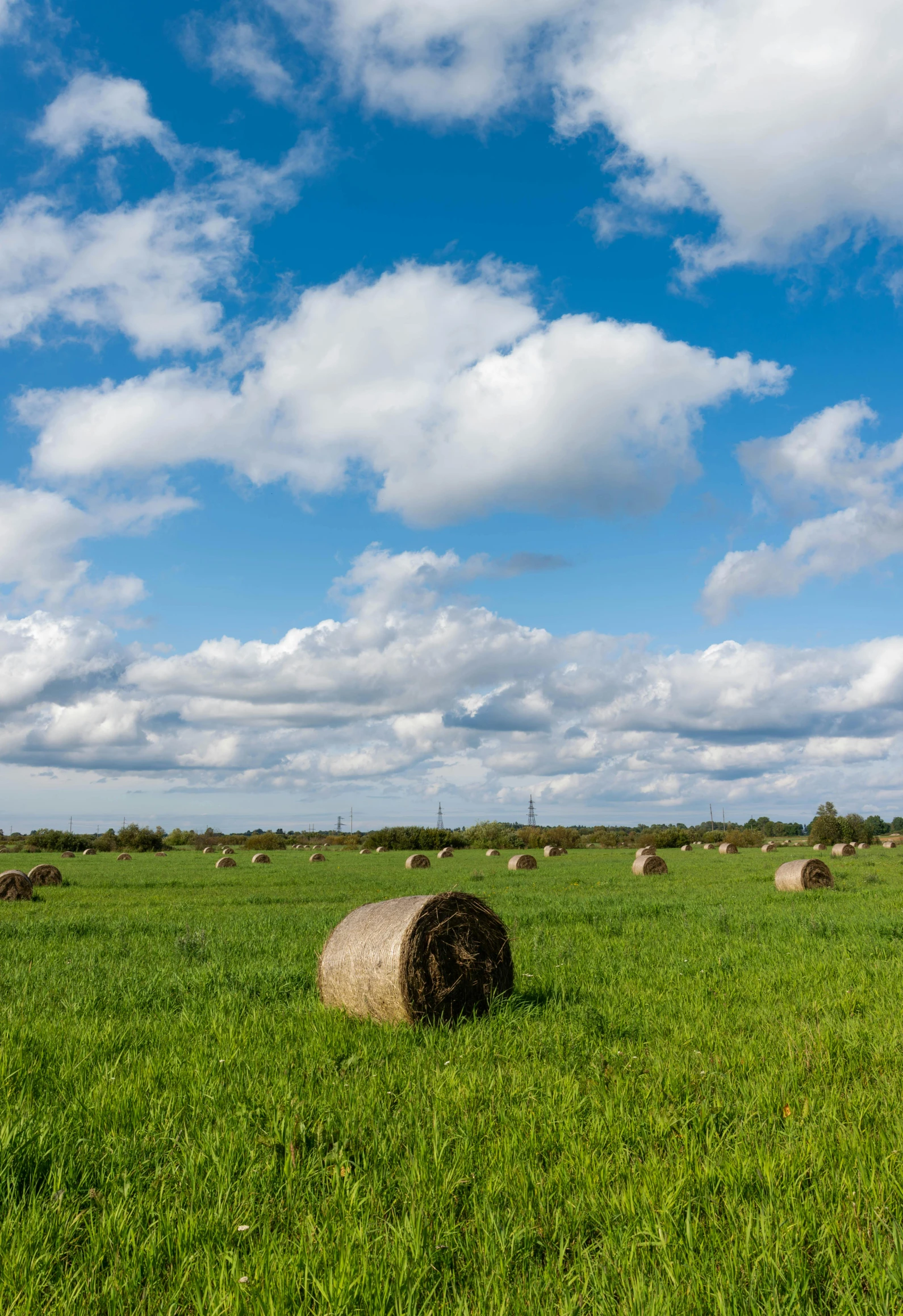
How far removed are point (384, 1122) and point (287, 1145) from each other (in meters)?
0.71

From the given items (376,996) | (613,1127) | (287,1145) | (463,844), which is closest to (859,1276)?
(613,1127)

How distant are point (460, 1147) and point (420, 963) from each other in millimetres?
3849

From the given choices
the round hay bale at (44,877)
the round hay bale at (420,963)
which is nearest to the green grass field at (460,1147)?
the round hay bale at (420,963)

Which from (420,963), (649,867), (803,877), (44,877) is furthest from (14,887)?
(649,867)

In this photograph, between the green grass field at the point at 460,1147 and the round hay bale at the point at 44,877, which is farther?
the round hay bale at the point at 44,877

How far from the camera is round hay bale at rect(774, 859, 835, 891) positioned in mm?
25531

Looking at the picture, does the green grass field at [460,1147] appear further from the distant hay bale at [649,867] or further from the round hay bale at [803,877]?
the distant hay bale at [649,867]

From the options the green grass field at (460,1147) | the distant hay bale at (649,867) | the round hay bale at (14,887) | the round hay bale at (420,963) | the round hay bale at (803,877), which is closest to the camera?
the green grass field at (460,1147)

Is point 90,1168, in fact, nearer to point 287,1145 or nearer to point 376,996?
point 287,1145

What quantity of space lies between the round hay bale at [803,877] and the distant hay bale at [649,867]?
373 inches

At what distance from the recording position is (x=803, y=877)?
25.6 m

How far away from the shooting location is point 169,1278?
3.73 metres

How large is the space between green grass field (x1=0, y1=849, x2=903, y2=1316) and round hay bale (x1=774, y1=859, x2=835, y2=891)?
15.6m

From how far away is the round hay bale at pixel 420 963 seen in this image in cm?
862
